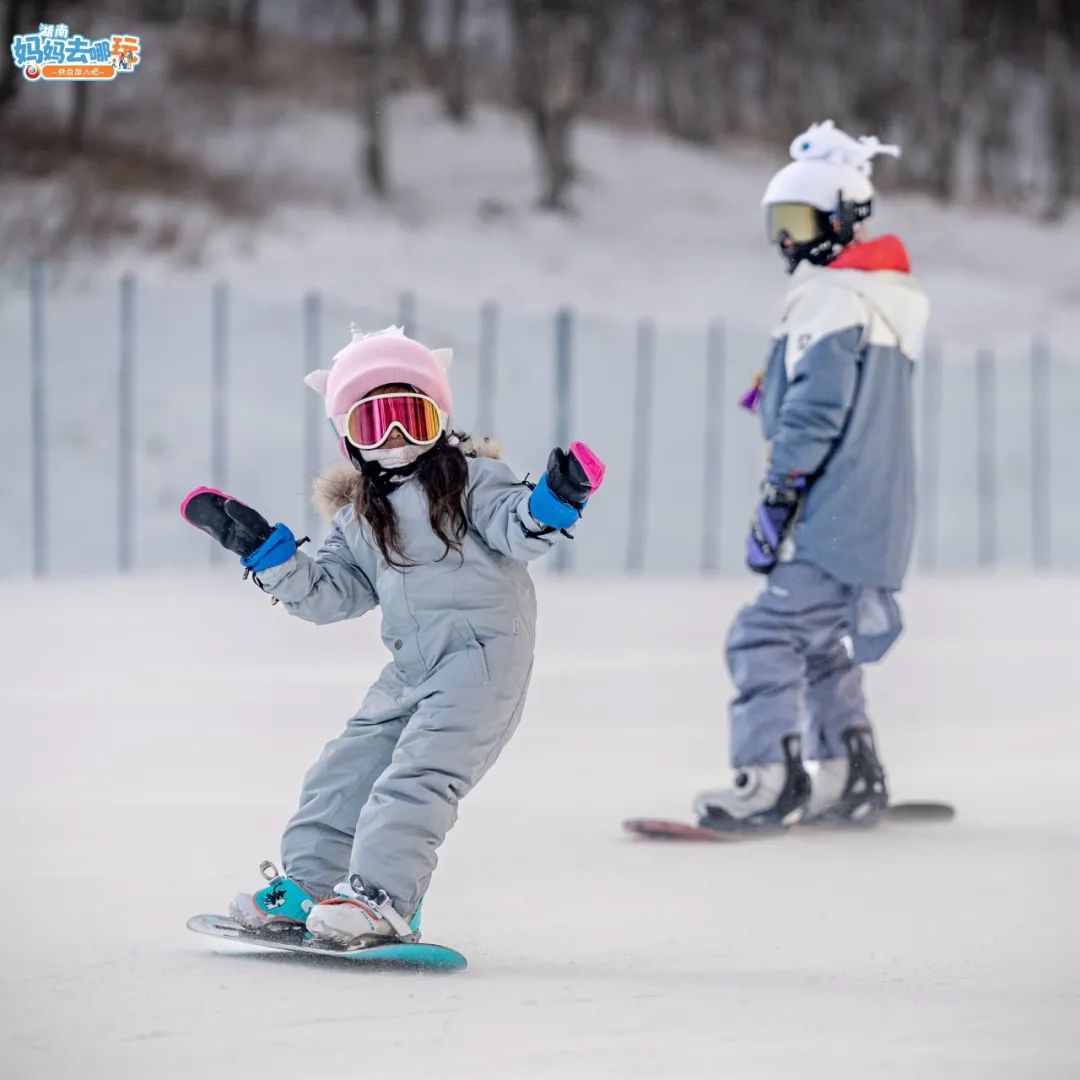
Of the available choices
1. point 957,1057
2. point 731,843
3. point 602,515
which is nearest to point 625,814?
point 731,843

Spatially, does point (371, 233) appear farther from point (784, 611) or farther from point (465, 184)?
point (784, 611)

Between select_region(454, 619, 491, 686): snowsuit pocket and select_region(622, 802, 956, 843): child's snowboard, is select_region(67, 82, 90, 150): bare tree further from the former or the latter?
select_region(454, 619, 491, 686): snowsuit pocket

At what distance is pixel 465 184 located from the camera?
37.1ft

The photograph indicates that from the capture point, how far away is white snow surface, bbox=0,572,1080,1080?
70.7 inches

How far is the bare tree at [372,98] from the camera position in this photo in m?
11.2

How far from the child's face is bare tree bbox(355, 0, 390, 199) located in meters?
9.03

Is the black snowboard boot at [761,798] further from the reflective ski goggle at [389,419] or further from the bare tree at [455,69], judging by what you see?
the bare tree at [455,69]

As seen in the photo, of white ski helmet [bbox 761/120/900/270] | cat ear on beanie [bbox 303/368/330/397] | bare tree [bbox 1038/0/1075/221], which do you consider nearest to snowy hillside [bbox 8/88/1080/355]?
bare tree [bbox 1038/0/1075/221]

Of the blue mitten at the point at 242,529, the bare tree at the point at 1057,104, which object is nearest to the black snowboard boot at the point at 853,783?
the blue mitten at the point at 242,529

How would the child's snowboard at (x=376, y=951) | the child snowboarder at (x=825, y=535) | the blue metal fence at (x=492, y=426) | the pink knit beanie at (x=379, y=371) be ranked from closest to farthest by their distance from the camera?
the child's snowboard at (x=376, y=951)
the pink knit beanie at (x=379, y=371)
the child snowboarder at (x=825, y=535)
the blue metal fence at (x=492, y=426)

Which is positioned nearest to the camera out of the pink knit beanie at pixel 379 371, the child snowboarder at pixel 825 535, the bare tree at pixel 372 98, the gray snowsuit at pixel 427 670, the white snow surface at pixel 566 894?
the white snow surface at pixel 566 894

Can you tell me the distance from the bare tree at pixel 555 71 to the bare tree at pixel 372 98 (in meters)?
0.78

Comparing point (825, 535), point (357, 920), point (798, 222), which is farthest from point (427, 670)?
point (798, 222)

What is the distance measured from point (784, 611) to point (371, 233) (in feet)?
26.6
